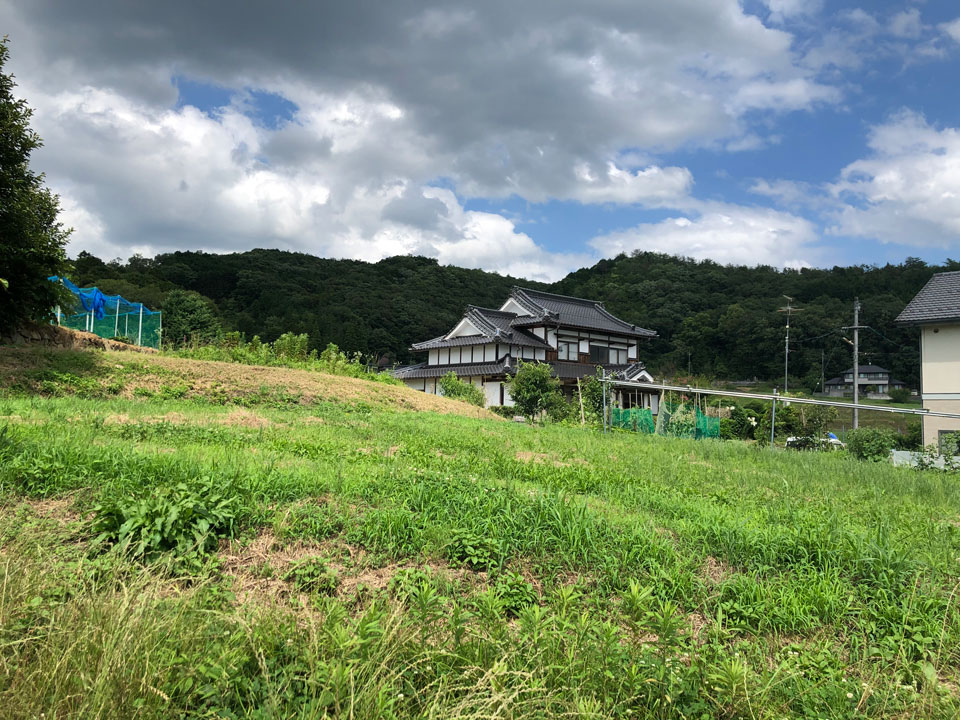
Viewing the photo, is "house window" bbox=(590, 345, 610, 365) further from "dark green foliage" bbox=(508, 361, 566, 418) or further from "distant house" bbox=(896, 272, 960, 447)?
"dark green foliage" bbox=(508, 361, 566, 418)

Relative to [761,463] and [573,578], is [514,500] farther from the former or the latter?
[761,463]

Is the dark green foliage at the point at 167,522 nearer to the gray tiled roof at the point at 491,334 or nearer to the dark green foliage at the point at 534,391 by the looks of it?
the dark green foliage at the point at 534,391

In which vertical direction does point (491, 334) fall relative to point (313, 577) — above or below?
above

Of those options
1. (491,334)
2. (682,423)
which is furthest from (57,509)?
(491,334)

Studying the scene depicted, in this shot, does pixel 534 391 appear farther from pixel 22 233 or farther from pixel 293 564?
pixel 293 564

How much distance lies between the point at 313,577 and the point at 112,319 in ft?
57.9

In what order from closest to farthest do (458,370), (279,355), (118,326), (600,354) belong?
(279,355), (118,326), (458,370), (600,354)

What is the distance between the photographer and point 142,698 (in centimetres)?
210

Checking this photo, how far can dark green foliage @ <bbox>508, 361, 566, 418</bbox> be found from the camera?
16.1 metres

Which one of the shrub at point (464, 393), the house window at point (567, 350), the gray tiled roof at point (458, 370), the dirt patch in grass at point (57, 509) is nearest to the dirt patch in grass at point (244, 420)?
the dirt patch in grass at point (57, 509)

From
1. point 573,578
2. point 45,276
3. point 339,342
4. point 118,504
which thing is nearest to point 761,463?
point 573,578

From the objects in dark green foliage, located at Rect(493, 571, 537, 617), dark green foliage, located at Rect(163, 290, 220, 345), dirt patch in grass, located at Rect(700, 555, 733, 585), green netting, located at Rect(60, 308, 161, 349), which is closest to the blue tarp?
green netting, located at Rect(60, 308, 161, 349)

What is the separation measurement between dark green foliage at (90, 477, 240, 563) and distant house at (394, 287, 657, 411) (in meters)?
24.3

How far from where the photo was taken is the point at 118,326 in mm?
17672
